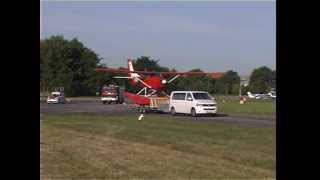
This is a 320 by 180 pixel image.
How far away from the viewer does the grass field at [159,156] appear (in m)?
8.61

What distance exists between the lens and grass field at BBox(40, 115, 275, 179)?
8609 mm

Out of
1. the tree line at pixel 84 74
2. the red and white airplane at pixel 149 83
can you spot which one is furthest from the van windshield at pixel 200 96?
the tree line at pixel 84 74

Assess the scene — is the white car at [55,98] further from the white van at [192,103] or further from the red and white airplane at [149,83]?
the white van at [192,103]

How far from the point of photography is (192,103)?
101 feet

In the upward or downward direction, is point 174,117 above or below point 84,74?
below

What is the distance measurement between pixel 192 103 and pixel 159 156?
2009cm

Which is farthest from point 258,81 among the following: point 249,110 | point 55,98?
point 249,110

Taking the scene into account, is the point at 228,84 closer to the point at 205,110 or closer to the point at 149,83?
the point at 149,83

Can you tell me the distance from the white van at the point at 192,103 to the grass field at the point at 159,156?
1403 cm

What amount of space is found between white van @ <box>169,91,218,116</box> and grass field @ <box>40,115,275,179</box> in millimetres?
14033

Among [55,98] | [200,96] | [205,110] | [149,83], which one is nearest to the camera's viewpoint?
[205,110]
